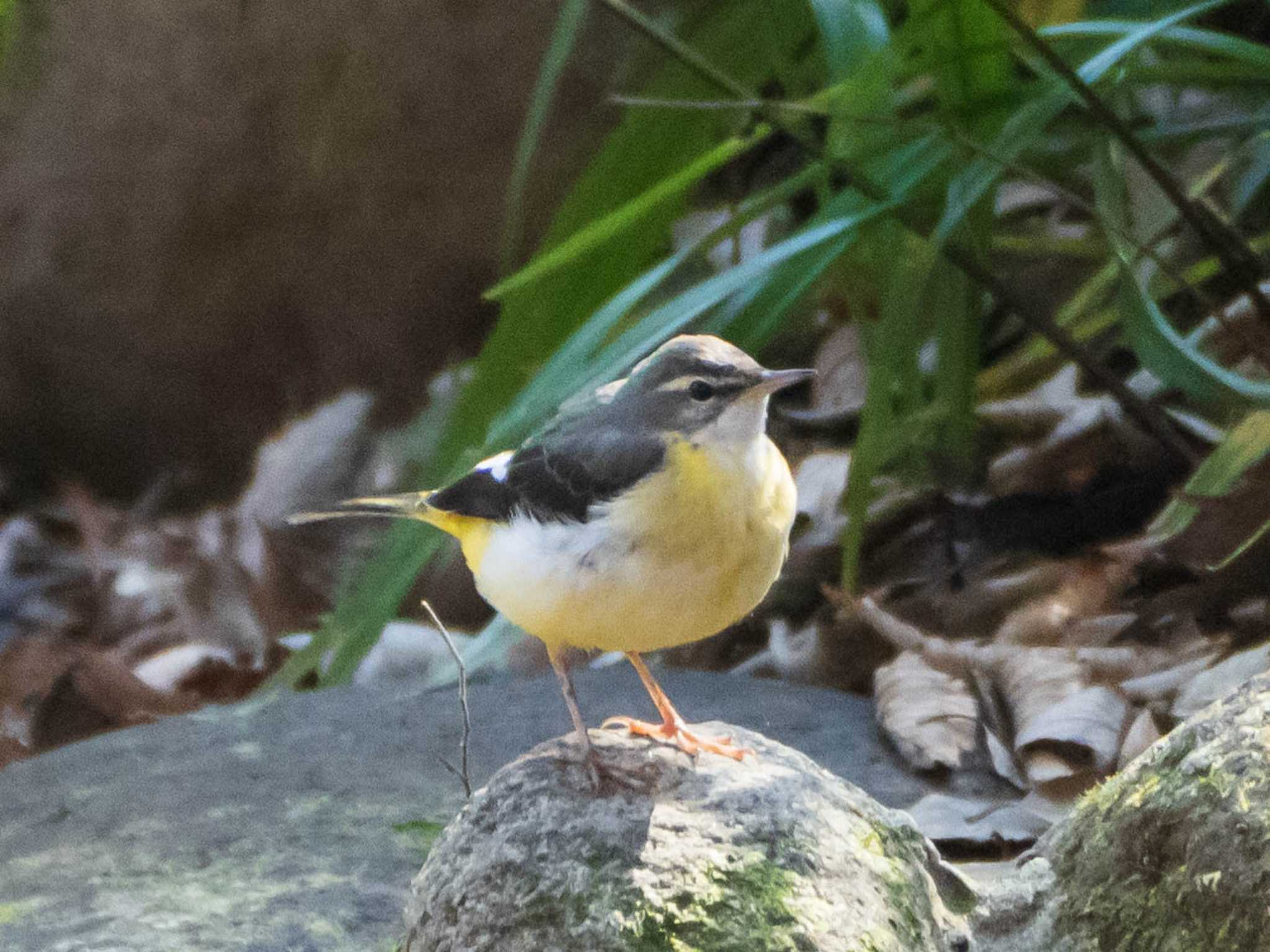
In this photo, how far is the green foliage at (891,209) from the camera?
3459 mm

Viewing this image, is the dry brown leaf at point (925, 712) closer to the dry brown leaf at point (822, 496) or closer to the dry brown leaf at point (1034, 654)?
the dry brown leaf at point (1034, 654)

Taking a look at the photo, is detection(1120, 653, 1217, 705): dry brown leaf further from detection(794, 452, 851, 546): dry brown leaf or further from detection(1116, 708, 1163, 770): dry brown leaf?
detection(794, 452, 851, 546): dry brown leaf

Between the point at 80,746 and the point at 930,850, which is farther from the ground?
the point at 930,850

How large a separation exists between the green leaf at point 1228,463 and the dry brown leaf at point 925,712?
64 centimetres

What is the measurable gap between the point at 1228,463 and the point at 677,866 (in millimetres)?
1884

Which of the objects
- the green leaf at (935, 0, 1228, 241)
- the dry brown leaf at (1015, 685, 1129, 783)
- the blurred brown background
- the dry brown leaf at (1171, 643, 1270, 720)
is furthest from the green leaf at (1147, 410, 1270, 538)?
the blurred brown background

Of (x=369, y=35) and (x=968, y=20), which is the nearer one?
(x=968, y=20)

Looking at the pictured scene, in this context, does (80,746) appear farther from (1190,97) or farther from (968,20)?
(1190,97)

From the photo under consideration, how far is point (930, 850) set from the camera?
2.23 meters

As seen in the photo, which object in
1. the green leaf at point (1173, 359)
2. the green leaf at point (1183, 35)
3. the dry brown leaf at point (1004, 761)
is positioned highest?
the green leaf at point (1183, 35)

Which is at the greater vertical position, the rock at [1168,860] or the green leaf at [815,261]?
the green leaf at [815,261]

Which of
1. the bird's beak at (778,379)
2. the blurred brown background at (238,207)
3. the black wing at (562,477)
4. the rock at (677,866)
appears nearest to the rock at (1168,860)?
the rock at (677,866)

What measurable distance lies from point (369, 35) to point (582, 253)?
2500 millimetres

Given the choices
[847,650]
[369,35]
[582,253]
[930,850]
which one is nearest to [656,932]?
[930,850]
